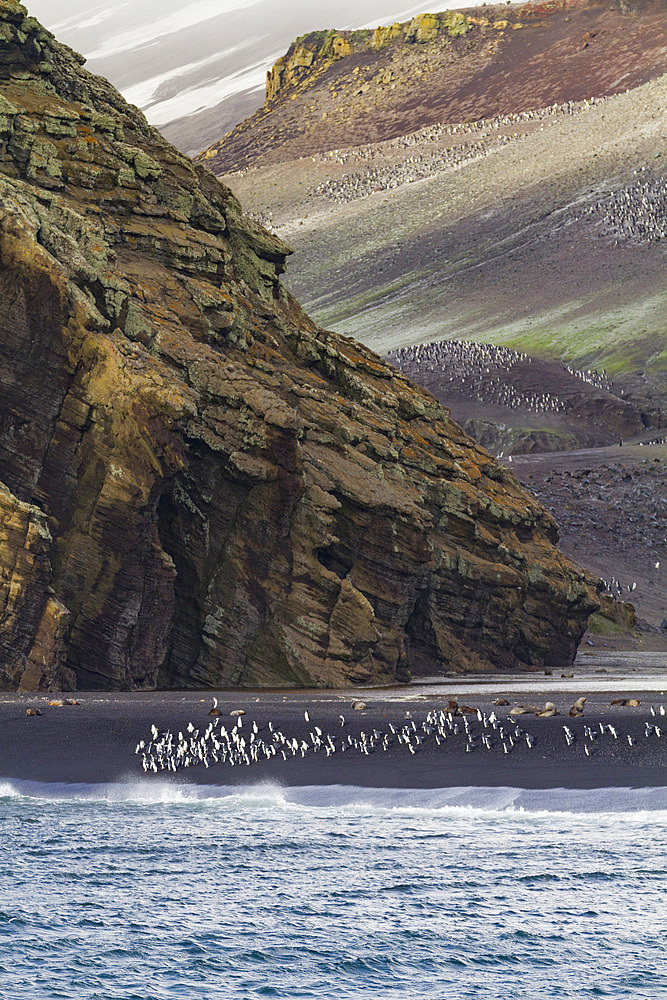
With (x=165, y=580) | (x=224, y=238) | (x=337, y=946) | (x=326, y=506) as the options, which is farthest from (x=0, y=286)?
(x=337, y=946)

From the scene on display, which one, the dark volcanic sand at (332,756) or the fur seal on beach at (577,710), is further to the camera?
the fur seal on beach at (577,710)

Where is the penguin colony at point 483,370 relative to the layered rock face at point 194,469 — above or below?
above

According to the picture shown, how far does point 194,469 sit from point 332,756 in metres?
13.2

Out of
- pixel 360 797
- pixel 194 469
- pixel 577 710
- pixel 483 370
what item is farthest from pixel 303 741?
pixel 483 370

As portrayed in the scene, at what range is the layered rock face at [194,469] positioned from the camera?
3353cm

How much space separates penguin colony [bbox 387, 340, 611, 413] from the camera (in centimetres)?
13075

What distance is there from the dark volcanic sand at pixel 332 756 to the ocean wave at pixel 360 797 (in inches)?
11.2

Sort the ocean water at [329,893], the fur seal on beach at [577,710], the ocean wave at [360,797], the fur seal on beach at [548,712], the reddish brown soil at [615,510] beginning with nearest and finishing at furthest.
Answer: the ocean water at [329,893], the ocean wave at [360,797], the fur seal on beach at [577,710], the fur seal on beach at [548,712], the reddish brown soil at [615,510]

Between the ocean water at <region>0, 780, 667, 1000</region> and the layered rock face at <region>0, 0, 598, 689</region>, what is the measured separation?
956 centimetres

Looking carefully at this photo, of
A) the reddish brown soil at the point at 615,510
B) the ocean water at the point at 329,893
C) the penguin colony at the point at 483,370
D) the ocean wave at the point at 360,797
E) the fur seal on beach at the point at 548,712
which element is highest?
the penguin colony at the point at 483,370

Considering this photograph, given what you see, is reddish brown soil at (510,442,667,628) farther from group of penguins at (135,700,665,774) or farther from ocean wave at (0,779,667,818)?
ocean wave at (0,779,667,818)

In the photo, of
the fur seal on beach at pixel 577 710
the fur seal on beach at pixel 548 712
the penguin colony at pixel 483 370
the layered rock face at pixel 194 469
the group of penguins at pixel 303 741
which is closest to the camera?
the group of penguins at pixel 303 741

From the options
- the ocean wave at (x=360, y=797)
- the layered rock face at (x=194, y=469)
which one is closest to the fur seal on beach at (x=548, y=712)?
the ocean wave at (x=360, y=797)

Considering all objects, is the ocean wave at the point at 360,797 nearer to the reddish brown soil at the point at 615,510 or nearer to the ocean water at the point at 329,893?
the ocean water at the point at 329,893
